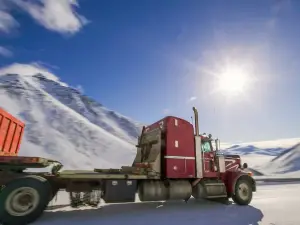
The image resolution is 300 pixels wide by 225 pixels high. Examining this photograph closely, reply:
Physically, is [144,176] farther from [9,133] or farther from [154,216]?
[9,133]

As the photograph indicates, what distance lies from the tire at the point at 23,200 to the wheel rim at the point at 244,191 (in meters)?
7.55

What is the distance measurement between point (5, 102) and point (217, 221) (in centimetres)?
6594

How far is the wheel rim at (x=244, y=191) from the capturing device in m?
10.00

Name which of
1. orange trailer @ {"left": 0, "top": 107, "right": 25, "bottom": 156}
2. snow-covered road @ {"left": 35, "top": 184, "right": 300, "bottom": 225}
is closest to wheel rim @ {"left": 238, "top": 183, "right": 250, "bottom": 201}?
snow-covered road @ {"left": 35, "top": 184, "right": 300, "bottom": 225}

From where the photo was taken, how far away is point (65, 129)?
5409cm

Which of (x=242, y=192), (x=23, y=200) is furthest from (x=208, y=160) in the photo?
(x=23, y=200)

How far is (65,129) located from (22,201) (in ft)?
164

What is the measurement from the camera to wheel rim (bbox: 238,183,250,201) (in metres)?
10.00

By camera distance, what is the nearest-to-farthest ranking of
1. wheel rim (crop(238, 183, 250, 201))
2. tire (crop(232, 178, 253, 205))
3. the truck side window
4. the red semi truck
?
the red semi truck < tire (crop(232, 178, 253, 205)) < wheel rim (crop(238, 183, 250, 201)) < the truck side window

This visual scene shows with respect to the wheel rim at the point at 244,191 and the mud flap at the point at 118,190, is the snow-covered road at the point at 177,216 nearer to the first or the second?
the mud flap at the point at 118,190

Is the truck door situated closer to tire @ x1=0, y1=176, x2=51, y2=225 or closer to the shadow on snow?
the shadow on snow

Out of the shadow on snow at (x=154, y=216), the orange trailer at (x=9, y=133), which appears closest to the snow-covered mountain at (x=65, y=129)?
the orange trailer at (x=9, y=133)

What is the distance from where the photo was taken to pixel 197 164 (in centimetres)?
988

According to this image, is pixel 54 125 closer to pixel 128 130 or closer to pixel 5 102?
pixel 5 102
